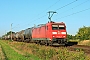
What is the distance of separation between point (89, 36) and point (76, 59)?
4069 centimetres

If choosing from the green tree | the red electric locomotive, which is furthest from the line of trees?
the red electric locomotive

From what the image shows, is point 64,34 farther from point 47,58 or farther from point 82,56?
point 82,56

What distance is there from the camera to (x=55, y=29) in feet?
106

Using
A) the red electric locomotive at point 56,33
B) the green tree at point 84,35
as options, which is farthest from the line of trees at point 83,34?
the red electric locomotive at point 56,33

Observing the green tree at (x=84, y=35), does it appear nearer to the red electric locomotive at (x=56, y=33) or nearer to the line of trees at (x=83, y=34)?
the line of trees at (x=83, y=34)

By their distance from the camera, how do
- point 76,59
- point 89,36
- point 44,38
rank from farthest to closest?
1. point 89,36
2. point 44,38
3. point 76,59

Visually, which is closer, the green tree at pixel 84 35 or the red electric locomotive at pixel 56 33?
the red electric locomotive at pixel 56 33

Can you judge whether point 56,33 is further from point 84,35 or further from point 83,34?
point 83,34

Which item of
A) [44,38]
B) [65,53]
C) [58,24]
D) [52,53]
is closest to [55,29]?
[58,24]

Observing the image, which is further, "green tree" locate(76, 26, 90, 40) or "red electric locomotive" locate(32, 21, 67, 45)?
"green tree" locate(76, 26, 90, 40)

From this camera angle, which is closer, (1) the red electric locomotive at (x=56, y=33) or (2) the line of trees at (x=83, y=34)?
(1) the red electric locomotive at (x=56, y=33)

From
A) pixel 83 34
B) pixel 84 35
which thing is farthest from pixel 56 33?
pixel 83 34

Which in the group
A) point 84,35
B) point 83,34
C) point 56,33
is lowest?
point 56,33

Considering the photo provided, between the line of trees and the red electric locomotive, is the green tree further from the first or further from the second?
the red electric locomotive
